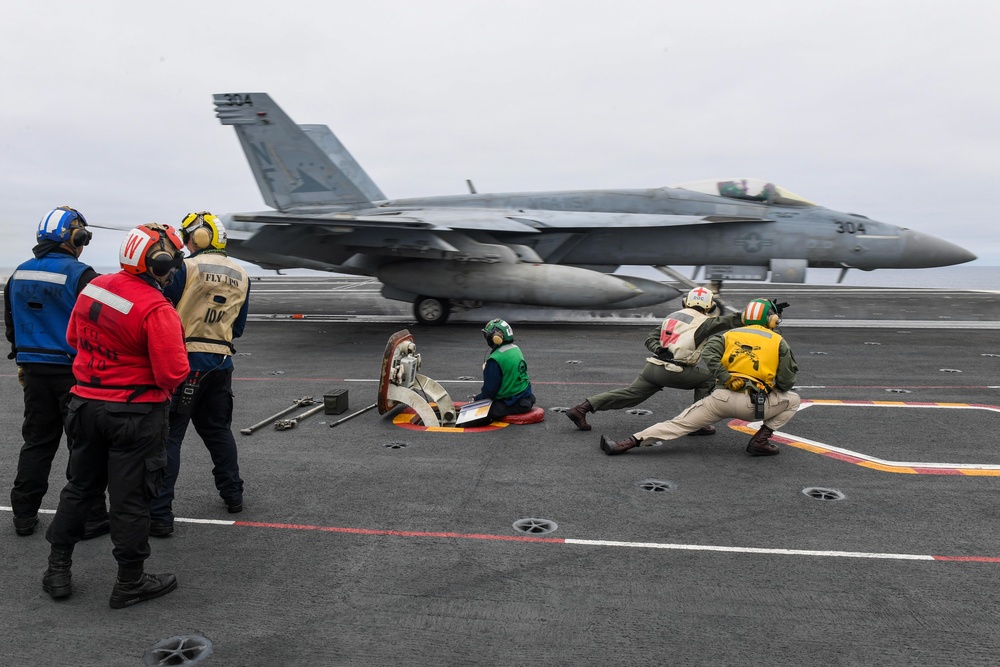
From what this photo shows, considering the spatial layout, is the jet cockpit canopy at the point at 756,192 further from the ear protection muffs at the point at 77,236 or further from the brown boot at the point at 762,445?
the ear protection muffs at the point at 77,236

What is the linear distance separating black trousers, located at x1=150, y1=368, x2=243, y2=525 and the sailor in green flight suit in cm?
300

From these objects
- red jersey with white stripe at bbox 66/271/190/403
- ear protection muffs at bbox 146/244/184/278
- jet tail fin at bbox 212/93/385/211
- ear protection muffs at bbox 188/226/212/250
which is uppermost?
jet tail fin at bbox 212/93/385/211

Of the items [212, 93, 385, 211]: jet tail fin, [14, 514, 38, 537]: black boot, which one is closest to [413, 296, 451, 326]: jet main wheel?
[212, 93, 385, 211]: jet tail fin

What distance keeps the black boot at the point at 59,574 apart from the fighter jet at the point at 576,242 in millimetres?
11106

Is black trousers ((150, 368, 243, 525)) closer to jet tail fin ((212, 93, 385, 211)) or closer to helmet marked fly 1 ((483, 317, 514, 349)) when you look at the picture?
helmet marked fly 1 ((483, 317, 514, 349))

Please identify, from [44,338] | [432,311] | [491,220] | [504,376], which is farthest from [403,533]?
[432,311]

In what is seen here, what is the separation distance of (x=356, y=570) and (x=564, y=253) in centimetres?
1354

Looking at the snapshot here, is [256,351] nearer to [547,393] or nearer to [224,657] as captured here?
[547,393]

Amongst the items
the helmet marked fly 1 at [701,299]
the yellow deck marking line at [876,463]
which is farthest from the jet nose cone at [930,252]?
the helmet marked fly 1 at [701,299]

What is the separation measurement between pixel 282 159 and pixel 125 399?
626 inches

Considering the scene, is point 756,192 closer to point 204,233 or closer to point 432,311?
point 432,311

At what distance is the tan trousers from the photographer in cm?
654

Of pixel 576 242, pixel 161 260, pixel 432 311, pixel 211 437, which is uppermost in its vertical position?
pixel 576 242

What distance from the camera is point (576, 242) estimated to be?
674 inches
